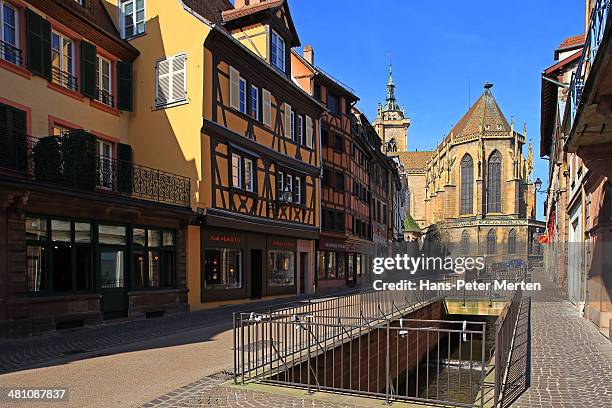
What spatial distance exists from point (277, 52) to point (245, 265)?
9.73 m

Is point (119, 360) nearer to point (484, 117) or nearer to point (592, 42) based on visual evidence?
point (592, 42)

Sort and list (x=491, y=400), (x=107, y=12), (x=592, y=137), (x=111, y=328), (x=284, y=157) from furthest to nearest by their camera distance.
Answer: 1. (x=284, y=157)
2. (x=107, y=12)
3. (x=111, y=328)
4. (x=592, y=137)
5. (x=491, y=400)

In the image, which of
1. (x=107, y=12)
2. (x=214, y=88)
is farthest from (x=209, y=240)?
(x=107, y=12)

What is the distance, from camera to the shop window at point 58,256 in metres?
11.8

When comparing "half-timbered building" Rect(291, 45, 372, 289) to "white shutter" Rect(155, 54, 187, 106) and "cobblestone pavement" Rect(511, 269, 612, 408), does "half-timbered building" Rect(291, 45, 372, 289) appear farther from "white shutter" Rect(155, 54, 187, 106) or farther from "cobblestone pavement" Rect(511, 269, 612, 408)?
"cobblestone pavement" Rect(511, 269, 612, 408)

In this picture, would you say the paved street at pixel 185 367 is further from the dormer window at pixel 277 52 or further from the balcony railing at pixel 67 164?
the dormer window at pixel 277 52

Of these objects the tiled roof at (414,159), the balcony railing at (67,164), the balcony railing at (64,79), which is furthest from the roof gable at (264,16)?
the tiled roof at (414,159)

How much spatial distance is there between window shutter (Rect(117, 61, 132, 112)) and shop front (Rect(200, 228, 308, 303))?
205 inches

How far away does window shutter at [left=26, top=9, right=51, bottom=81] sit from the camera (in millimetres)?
12938

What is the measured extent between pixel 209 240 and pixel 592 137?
12650mm

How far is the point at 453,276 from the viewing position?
24.6 meters

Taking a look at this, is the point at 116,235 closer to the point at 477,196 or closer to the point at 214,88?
the point at 214,88

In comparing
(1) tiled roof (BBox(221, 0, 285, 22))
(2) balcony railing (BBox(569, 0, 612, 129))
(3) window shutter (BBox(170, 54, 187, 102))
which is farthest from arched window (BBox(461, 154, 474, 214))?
(2) balcony railing (BBox(569, 0, 612, 129))

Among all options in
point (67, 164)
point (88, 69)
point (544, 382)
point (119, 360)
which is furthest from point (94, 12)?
point (544, 382)
